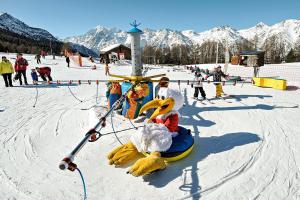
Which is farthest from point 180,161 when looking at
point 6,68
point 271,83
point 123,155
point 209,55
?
point 209,55

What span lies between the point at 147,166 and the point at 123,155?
88 centimetres

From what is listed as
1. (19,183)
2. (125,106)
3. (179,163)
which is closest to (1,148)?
(19,183)

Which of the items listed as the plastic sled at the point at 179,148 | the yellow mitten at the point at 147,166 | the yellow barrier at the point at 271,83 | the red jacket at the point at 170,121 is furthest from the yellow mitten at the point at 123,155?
the yellow barrier at the point at 271,83

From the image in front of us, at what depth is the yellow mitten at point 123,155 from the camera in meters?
5.16

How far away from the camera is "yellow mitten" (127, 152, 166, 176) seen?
4480 mm

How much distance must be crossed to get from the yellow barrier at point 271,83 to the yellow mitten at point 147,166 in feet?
42.7

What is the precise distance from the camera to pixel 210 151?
588 cm

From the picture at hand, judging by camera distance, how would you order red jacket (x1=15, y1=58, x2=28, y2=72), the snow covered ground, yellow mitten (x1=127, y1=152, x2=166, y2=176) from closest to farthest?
the snow covered ground < yellow mitten (x1=127, y1=152, x2=166, y2=176) < red jacket (x1=15, y1=58, x2=28, y2=72)

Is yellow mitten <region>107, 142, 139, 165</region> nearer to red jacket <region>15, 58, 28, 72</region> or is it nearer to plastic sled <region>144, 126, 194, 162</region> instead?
plastic sled <region>144, 126, 194, 162</region>

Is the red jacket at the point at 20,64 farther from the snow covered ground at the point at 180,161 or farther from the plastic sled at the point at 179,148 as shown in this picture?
the plastic sled at the point at 179,148

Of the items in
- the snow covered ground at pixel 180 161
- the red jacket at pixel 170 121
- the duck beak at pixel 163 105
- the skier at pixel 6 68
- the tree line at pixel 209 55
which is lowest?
the snow covered ground at pixel 180 161

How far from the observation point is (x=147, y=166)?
4523 millimetres

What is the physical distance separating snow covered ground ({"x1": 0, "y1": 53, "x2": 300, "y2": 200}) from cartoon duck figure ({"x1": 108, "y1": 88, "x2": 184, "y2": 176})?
0.28 m

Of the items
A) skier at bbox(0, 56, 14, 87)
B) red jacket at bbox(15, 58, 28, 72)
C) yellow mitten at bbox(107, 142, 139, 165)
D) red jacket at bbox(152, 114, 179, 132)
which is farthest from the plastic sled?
red jacket at bbox(15, 58, 28, 72)
